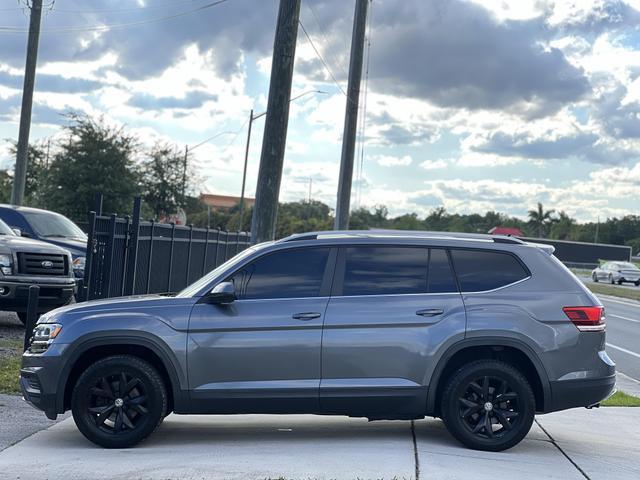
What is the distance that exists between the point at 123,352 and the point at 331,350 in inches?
67.9

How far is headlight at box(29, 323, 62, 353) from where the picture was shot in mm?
7445

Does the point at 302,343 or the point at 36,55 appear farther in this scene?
the point at 36,55

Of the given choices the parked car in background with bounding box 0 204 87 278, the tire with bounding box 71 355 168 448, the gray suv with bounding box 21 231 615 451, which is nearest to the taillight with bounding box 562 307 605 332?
the gray suv with bounding box 21 231 615 451

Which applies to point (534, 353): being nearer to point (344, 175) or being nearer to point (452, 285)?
point (452, 285)

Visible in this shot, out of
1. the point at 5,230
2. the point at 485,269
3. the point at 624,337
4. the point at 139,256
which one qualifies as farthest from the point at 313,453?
the point at 624,337

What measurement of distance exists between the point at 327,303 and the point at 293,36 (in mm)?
6180

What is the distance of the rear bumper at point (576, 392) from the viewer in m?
7.44

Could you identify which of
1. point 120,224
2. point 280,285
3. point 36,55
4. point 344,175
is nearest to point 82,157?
point 36,55

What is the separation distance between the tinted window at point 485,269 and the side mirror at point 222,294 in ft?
6.24

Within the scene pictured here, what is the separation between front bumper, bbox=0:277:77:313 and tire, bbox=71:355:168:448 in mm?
6664

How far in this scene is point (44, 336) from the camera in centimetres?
750

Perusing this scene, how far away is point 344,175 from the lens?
77.2 feet

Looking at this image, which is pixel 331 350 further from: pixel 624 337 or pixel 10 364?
pixel 624 337

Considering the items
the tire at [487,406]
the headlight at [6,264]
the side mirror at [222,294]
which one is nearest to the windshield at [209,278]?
the side mirror at [222,294]
